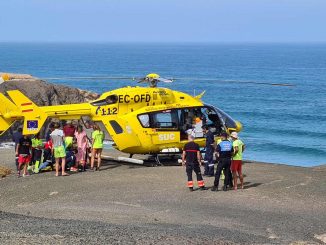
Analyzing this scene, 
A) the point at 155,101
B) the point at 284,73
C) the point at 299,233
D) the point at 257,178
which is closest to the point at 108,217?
the point at 299,233

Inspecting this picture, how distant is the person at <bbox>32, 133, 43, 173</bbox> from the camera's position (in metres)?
20.0

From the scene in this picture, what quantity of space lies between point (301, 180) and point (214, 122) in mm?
4618

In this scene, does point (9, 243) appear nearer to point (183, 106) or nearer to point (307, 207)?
point (307, 207)

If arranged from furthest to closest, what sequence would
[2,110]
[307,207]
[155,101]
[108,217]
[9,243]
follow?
1. [155,101]
2. [2,110]
3. [307,207]
4. [108,217]
5. [9,243]

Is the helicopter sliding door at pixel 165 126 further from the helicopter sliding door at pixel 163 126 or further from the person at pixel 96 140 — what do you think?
the person at pixel 96 140

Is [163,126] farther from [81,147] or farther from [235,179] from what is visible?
[235,179]

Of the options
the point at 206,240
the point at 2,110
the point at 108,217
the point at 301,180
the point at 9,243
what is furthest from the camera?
the point at 2,110

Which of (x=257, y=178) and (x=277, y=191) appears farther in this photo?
(x=257, y=178)

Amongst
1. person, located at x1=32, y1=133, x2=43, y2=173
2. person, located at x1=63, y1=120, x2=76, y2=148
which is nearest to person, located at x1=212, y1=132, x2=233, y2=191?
person, located at x1=63, y1=120, x2=76, y2=148

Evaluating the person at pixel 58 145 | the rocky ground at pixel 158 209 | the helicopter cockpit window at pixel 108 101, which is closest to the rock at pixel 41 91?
the helicopter cockpit window at pixel 108 101

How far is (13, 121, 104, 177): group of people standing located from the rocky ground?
1.56ft

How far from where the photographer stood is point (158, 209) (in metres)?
14.8

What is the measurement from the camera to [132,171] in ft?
65.2

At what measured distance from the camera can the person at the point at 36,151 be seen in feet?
65.6
